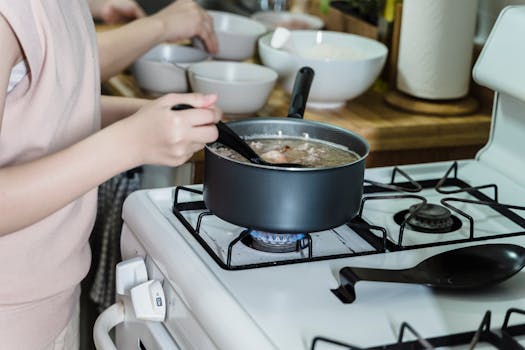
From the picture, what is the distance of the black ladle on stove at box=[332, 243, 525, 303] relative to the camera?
94cm

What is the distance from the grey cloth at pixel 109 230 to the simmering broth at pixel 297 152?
2.28 ft

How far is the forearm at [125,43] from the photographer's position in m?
1.59

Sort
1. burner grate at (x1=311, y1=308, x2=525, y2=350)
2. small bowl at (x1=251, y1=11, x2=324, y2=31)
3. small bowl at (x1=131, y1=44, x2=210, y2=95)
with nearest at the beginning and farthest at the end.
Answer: burner grate at (x1=311, y1=308, x2=525, y2=350) → small bowl at (x1=131, y1=44, x2=210, y2=95) → small bowl at (x1=251, y1=11, x2=324, y2=31)

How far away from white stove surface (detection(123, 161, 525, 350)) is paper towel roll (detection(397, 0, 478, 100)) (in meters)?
0.60

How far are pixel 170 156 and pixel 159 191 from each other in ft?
0.62

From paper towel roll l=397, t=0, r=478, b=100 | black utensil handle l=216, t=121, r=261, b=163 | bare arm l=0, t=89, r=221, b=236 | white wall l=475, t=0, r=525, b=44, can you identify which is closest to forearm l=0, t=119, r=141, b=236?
bare arm l=0, t=89, r=221, b=236

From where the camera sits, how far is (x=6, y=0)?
987mm

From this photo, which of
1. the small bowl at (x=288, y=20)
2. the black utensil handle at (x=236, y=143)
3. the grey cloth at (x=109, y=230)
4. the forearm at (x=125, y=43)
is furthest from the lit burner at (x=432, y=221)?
the small bowl at (x=288, y=20)

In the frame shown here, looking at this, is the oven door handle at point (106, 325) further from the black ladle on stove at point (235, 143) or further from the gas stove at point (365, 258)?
the black ladle on stove at point (235, 143)

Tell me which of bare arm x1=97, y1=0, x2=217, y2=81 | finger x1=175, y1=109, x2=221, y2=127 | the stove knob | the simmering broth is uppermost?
finger x1=175, y1=109, x2=221, y2=127

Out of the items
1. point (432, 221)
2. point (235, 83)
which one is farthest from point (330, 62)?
point (432, 221)

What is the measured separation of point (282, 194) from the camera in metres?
0.99

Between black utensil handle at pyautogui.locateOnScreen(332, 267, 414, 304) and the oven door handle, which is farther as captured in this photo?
the oven door handle

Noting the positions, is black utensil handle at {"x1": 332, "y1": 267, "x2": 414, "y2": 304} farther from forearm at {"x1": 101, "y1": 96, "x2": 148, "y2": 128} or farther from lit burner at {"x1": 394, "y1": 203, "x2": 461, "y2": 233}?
forearm at {"x1": 101, "y1": 96, "x2": 148, "y2": 128}
